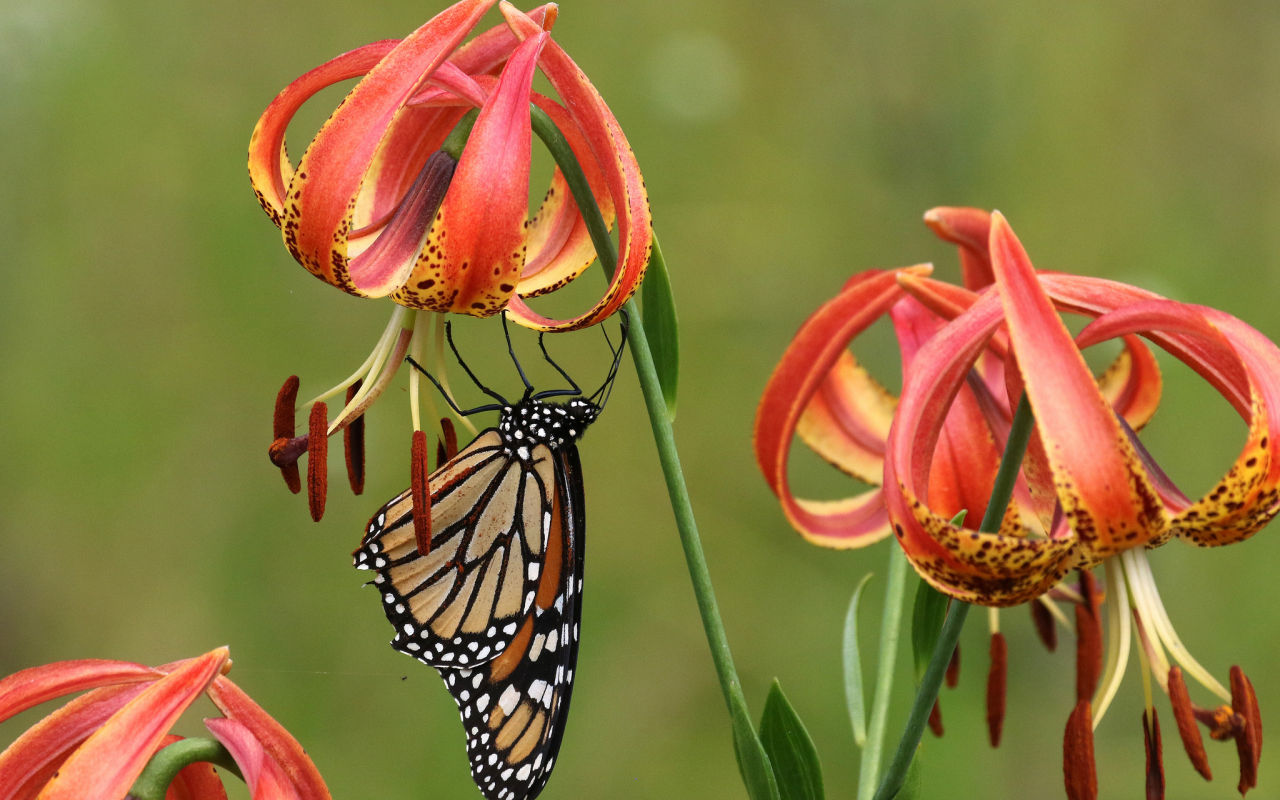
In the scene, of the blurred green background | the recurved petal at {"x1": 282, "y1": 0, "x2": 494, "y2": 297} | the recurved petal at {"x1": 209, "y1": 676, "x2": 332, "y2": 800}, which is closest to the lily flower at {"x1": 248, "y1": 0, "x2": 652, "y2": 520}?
the recurved petal at {"x1": 282, "y1": 0, "x2": 494, "y2": 297}

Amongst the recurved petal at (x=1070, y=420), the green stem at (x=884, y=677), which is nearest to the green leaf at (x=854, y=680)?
the green stem at (x=884, y=677)

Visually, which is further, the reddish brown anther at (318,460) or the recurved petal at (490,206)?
the reddish brown anther at (318,460)

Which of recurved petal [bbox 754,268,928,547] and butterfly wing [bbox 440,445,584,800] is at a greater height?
recurved petal [bbox 754,268,928,547]

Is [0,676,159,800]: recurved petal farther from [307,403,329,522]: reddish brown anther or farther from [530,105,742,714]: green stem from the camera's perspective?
[530,105,742,714]: green stem

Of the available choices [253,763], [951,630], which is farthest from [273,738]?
[951,630]

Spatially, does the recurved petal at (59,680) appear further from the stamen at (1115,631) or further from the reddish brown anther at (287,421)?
the stamen at (1115,631)

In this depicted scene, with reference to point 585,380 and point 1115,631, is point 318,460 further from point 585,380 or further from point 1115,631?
point 585,380

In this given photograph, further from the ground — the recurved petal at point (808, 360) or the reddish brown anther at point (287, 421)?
the recurved petal at point (808, 360)
